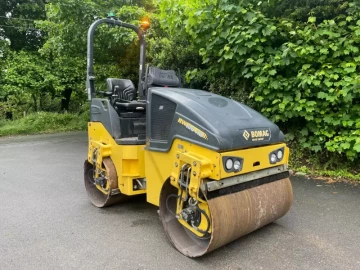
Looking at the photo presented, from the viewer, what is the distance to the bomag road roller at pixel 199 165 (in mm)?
2609

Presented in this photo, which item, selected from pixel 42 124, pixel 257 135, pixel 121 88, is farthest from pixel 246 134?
pixel 42 124

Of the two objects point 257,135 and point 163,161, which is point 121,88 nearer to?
point 163,161

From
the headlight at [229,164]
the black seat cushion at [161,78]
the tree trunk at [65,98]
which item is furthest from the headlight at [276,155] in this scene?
the tree trunk at [65,98]

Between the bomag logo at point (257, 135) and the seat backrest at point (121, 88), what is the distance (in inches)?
82.7

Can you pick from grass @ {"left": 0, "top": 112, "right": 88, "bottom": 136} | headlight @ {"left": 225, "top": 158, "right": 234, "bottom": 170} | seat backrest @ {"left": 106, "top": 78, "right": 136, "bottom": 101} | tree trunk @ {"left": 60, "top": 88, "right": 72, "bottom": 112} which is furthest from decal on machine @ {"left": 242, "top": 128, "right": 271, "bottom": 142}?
A: tree trunk @ {"left": 60, "top": 88, "right": 72, "bottom": 112}

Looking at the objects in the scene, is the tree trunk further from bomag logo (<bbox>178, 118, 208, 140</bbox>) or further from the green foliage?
bomag logo (<bbox>178, 118, 208, 140</bbox>)

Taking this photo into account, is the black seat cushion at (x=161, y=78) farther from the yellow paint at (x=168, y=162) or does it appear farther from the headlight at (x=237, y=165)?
the headlight at (x=237, y=165)

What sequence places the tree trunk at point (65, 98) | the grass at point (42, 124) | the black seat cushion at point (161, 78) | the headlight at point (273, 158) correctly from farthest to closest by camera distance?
the tree trunk at point (65, 98) → the grass at point (42, 124) → the black seat cushion at point (161, 78) → the headlight at point (273, 158)

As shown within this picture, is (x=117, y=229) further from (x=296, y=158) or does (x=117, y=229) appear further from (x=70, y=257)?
(x=296, y=158)

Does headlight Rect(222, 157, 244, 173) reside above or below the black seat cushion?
below

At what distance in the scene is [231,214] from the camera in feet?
8.64

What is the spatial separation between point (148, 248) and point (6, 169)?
4.87 metres

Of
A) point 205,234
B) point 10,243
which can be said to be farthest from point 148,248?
point 10,243

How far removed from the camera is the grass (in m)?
12.5
